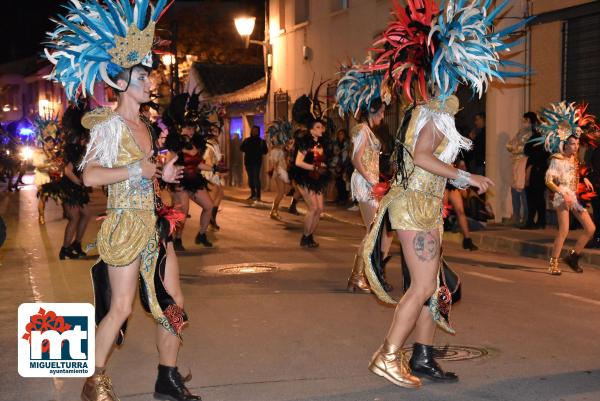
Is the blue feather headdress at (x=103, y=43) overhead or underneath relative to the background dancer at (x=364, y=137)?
overhead

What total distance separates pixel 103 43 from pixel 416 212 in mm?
2197

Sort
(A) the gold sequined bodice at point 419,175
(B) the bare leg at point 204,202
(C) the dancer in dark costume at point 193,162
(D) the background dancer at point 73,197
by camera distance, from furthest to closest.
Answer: (B) the bare leg at point 204,202 < (C) the dancer in dark costume at point 193,162 < (D) the background dancer at point 73,197 < (A) the gold sequined bodice at point 419,175

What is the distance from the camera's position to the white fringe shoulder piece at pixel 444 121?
573cm

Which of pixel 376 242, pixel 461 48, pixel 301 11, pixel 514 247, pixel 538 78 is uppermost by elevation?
pixel 301 11

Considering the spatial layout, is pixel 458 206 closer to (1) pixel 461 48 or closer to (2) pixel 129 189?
(1) pixel 461 48

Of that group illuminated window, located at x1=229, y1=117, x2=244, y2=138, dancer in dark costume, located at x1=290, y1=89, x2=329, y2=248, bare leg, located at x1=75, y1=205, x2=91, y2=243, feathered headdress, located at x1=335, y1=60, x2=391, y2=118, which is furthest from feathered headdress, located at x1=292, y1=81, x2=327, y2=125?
illuminated window, located at x1=229, y1=117, x2=244, y2=138

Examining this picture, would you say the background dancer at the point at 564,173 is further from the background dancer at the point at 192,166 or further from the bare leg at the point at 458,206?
the background dancer at the point at 192,166

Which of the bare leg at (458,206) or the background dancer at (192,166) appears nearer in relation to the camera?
the background dancer at (192,166)

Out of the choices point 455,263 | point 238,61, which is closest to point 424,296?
point 455,263

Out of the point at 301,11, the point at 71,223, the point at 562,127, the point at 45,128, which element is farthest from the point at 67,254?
the point at 301,11

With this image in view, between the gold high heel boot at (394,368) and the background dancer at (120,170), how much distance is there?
4.30 ft

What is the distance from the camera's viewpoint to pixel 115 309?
17.3 feet

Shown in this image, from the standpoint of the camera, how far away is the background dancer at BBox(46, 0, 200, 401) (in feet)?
17.2

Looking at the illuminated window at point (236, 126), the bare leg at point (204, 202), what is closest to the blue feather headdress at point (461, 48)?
the bare leg at point (204, 202)
